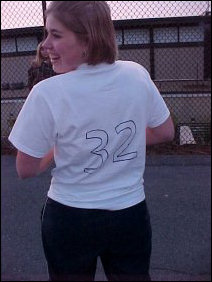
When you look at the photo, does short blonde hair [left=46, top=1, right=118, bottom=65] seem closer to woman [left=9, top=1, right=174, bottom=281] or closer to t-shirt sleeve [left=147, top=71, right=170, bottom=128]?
woman [left=9, top=1, right=174, bottom=281]

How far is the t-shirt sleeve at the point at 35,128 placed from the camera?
1123mm

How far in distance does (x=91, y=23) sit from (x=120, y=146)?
0.35 meters

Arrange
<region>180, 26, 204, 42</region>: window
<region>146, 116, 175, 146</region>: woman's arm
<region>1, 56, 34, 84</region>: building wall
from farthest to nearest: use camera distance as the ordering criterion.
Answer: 1. <region>1, 56, 34, 84</region>: building wall
2. <region>180, 26, 204, 42</region>: window
3. <region>146, 116, 175, 146</region>: woman's arm

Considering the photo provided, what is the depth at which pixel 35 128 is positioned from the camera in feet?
3.76

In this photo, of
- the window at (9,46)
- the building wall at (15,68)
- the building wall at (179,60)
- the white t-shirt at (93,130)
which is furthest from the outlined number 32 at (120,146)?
the building wall at (179,60)

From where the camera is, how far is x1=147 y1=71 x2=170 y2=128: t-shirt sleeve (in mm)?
1282

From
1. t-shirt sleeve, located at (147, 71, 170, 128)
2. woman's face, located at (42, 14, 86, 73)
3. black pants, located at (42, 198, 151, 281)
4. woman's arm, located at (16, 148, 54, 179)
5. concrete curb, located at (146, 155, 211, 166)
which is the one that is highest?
woman's face, located at (42, 14, 86, 73)

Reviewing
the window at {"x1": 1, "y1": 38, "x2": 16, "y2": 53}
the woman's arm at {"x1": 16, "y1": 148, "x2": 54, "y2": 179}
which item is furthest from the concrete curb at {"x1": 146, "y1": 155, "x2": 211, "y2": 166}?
the woman's arm at {"x1": 16, "y1": 148, "x2": 54, "y2": 179}

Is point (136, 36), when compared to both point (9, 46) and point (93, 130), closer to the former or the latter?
point (9, 46)

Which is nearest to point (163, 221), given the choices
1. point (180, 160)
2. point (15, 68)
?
point (180, 160)

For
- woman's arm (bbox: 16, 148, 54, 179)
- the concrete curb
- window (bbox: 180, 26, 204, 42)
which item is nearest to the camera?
woman's arm (bbox: 16, 148, 54, 179)

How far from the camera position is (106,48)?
1186 millimetres

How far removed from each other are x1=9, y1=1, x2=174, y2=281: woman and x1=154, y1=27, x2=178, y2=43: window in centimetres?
224

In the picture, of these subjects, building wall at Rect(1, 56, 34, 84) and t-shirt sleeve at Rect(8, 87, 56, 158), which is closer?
t-shirt sleeve at Rect(8, 87, 56, 158)
